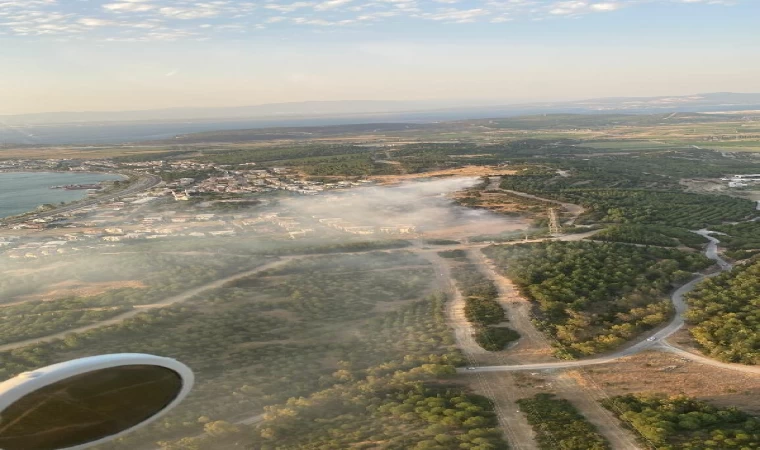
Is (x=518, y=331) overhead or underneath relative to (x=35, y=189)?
underneath

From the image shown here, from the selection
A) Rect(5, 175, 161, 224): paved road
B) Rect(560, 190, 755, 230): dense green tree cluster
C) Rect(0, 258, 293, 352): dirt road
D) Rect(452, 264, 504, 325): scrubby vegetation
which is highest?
Rect(5, 175, 161, 224): paved road

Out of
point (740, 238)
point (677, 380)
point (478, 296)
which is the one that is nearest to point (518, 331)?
point (478, 296)

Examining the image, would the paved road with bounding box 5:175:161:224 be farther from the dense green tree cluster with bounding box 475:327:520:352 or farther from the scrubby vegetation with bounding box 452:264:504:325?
the dense green tree cluster with bounding box 475:327:520:352

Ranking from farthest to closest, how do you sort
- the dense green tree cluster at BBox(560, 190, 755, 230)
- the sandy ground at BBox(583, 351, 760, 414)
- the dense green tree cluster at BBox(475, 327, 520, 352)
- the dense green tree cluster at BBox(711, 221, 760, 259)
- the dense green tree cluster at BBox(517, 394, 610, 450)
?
the dense green tree cluster at BBox(560, 190, 755, 230), the dense green tree cluster at BBox(711, 221, 760, 259), the dense green tree cluster at BBox(475, 327, 520, 352), the sandy ground at BBox(583, 351, 760, 414), the dense green tree cluster at BBox(517, 394, 610, 450)

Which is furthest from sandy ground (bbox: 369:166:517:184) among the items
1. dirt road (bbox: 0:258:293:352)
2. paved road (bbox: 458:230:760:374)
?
paved road (bbox: 458:230:760:374)

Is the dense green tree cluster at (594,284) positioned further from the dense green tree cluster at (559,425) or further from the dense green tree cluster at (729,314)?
the dense green tree cluster at (559,425)

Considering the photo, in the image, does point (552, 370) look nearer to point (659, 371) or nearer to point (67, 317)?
point (659, 371)

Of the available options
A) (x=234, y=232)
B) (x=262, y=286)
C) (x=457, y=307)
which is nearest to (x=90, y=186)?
(x=234, y=232)

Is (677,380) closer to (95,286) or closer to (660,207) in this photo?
(95,286)
